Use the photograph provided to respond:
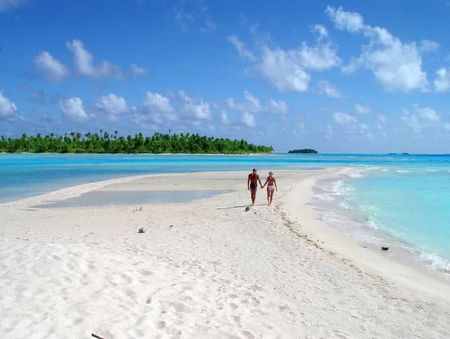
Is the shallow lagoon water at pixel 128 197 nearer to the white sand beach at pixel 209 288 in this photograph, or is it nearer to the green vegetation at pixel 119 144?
the white sand beach at pixel 209 288

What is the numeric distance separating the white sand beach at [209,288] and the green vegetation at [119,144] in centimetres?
15317

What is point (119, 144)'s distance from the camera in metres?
163

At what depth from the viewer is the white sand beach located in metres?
5.50

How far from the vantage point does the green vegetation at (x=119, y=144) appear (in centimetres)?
16300

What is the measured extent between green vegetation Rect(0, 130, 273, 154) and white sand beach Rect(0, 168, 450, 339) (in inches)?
6030

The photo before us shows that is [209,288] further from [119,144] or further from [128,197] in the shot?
[119,144]

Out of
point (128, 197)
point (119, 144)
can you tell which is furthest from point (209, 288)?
point (119, 144)

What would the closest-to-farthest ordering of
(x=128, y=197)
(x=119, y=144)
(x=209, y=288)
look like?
1. (x=209, y=288)
2. (x=128, y=197)
3. (x=119, y=144)

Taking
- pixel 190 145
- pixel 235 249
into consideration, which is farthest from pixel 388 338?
pixel 190 145

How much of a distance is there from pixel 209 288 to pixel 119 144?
163 m

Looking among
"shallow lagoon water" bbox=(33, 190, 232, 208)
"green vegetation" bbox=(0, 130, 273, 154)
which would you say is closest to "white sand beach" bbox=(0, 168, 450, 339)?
"shallow lagoon water" bbox=(33, 190, 232, 208)

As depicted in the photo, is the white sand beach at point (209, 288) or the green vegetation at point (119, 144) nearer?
Answer: the white sand beach at point (209, 288)

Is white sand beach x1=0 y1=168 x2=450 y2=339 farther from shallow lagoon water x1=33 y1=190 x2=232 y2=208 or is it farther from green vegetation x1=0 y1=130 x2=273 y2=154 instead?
green vegetation x1=0 y1=130 x2=273 y2=154

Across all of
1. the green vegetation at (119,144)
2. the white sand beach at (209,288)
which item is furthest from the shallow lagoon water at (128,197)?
the green vegetation at (119,144)
